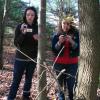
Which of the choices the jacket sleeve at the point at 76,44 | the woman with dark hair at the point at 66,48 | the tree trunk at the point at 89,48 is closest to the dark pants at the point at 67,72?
the woman with dark hair at the point at 66,48

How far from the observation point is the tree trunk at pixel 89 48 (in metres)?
3.59

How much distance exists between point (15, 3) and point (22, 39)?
447 inches

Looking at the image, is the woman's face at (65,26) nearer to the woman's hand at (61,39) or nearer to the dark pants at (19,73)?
the woman's hand at (61,39)

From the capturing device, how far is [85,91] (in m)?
3.77

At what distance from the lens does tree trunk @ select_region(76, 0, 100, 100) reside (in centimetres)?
359

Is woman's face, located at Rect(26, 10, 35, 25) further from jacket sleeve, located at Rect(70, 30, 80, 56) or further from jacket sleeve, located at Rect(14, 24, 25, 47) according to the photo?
jacket sleeve, located at Rect(70, 30, 80, 56)

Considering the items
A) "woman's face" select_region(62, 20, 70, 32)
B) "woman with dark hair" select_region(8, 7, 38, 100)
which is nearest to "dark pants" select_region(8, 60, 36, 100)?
"woman with dark hair" select_region(8, 7, 38, 100)

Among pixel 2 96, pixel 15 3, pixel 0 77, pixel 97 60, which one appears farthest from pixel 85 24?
pixel 15 3

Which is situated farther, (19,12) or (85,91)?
(19,12)

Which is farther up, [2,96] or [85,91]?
[85,91]

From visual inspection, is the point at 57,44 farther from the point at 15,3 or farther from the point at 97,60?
the point at 15,3

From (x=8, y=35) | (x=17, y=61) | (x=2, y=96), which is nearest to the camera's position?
(x=17, y=61)

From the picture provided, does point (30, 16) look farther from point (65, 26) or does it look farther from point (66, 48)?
point (66, 48)

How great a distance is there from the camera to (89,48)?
368cm
